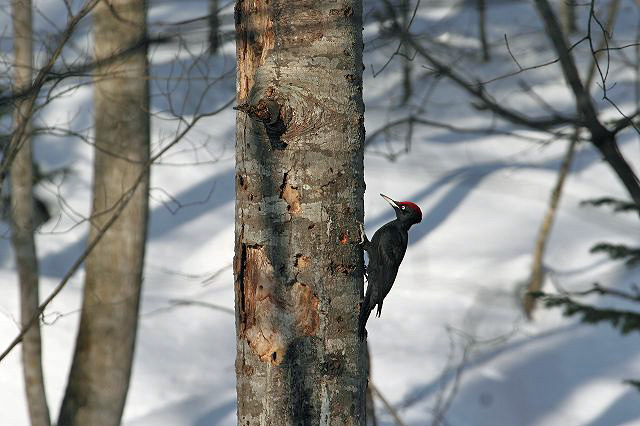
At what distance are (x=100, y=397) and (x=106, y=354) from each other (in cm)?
28

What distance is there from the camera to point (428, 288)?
1018 cm

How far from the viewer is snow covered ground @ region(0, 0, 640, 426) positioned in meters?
7.80

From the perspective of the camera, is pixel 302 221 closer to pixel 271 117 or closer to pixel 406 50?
pixel 271 117

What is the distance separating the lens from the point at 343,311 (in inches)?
94.8

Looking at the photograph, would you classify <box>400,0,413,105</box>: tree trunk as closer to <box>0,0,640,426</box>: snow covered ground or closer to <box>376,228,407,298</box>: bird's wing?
<box>0,0,640,426</box>: snow covered ground

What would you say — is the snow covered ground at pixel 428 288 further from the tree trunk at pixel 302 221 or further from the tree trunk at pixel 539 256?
the tree trunk at pixel 302 221

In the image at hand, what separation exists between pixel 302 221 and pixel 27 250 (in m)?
3.25

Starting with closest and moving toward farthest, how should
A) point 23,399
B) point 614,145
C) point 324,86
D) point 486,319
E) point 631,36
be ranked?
point 324,86
point 614,145
point 23,399
point 486,319
point 631,36

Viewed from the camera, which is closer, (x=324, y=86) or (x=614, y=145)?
(x=324, y=86)

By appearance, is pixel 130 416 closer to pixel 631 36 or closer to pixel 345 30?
pixel 345 30

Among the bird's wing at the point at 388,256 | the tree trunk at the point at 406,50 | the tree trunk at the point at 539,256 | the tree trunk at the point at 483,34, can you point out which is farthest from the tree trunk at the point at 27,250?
the tree trunk at the point at 539,256

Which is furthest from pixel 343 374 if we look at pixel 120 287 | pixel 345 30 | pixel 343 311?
pixel 120 287

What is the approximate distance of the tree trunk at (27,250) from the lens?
16.1 feet

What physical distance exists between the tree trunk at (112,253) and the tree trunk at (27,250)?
0.25 meters
